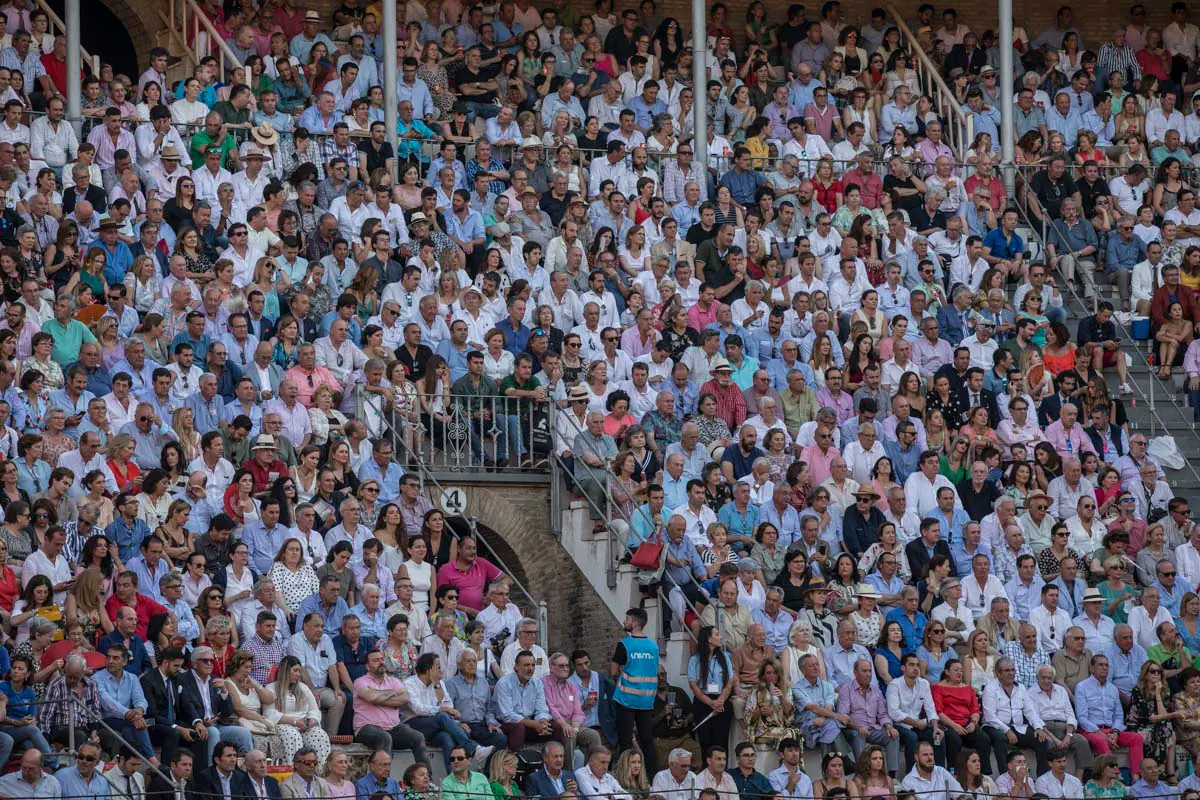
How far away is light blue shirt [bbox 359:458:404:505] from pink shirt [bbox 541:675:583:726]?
7.97 feet

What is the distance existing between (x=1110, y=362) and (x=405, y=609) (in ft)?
30.2

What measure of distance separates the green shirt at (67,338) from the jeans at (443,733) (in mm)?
4724

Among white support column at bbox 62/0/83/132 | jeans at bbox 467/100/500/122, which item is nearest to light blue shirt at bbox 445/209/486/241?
jeans at bbox 467/100/500/122

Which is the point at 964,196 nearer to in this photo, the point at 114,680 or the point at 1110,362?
the point at 1110,362

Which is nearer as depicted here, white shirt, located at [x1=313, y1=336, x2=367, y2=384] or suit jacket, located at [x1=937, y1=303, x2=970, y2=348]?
white shirt, located at [x1=313, y1=336, x2=367, y2=384]

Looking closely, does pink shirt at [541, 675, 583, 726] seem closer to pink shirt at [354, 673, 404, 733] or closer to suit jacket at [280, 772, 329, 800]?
pink shirt at [354, 673, 404, 733]

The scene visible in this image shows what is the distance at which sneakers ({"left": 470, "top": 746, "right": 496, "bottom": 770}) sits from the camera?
18.6m

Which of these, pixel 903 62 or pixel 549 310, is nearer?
pixel 549 310

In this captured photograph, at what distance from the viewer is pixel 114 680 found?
17328mm

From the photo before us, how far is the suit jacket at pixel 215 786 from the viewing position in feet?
55.3

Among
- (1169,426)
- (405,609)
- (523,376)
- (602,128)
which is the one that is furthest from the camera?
(602,128)

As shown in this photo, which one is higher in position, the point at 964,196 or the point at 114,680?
the point at 964,196

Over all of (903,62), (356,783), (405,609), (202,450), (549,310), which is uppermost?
(903,62)

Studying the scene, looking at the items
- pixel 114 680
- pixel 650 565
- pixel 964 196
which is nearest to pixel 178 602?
pixel 114 680
